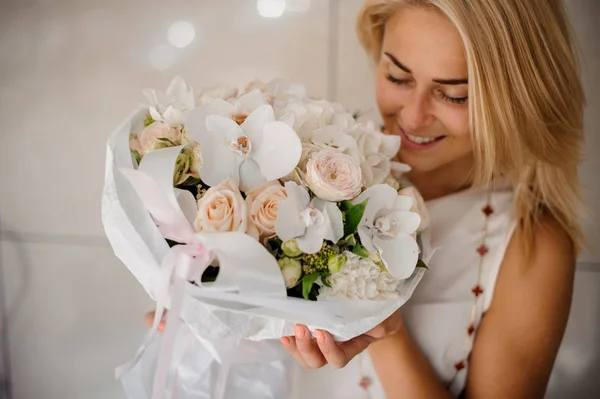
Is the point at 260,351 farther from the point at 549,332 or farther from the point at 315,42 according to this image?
the point at 315,42

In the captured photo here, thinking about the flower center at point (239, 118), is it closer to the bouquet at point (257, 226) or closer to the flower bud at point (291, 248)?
the bouquet at point (257, 226)

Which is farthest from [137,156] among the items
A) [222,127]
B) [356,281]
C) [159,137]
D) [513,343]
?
[513,343]

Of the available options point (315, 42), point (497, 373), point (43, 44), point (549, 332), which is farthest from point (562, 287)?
point (43, 44)


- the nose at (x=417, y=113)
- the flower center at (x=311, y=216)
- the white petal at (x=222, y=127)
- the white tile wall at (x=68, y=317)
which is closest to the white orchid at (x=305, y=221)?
the flower center at (x=311, y=216)

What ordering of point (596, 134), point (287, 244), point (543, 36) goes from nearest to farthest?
point (287, 244) < point (543, 36) < point (596, 134)

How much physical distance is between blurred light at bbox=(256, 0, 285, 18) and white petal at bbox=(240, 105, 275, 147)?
0.59m

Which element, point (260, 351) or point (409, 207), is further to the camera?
point (260, 351)

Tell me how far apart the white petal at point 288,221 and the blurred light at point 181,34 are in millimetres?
745

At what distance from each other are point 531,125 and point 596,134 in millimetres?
312

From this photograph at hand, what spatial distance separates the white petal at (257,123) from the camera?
0.62m

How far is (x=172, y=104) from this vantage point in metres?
0.71

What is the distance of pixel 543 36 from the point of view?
0.79m

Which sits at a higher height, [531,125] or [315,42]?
[315,42]

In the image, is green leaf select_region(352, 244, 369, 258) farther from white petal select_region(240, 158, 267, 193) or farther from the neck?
the neck
